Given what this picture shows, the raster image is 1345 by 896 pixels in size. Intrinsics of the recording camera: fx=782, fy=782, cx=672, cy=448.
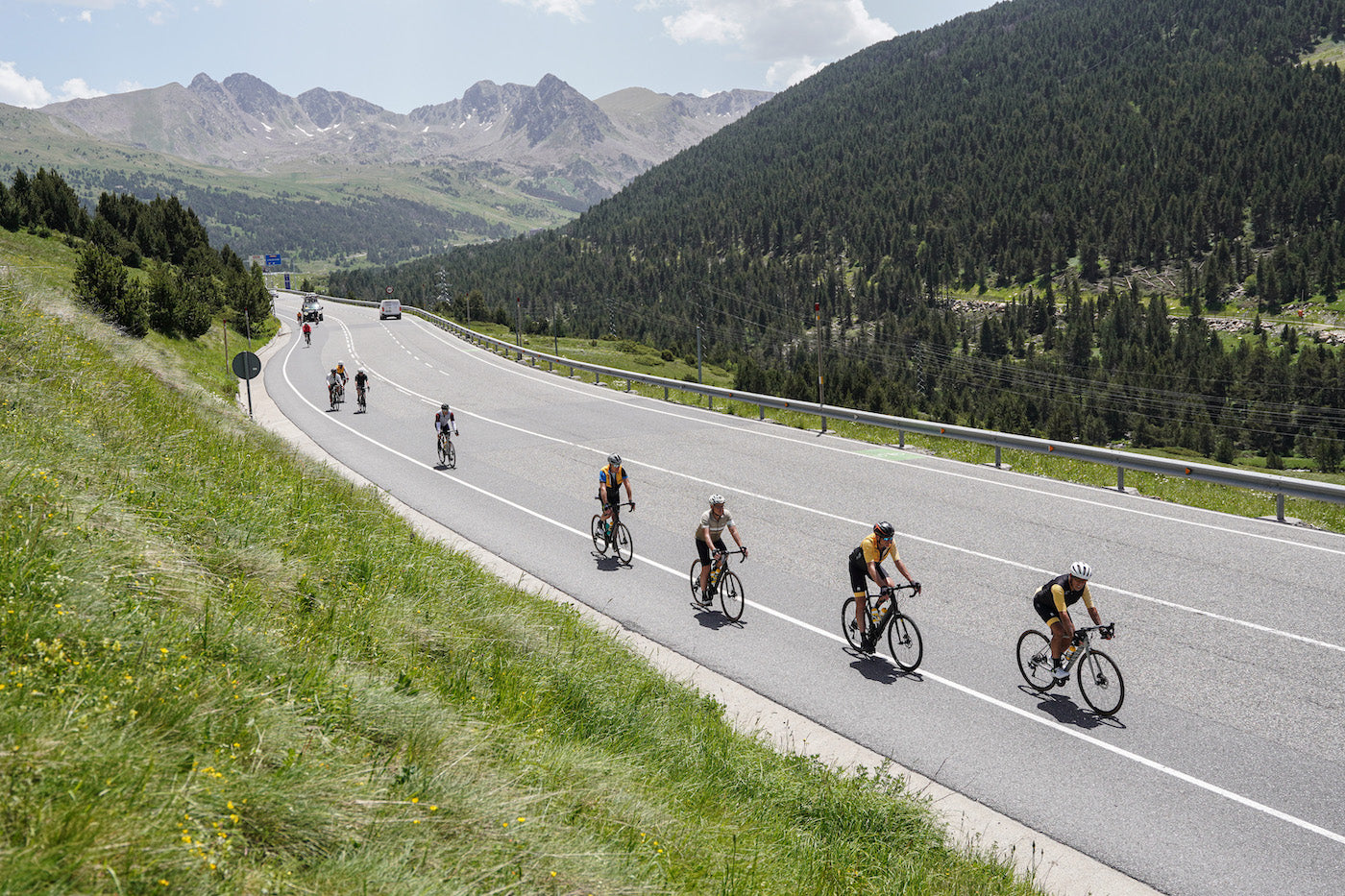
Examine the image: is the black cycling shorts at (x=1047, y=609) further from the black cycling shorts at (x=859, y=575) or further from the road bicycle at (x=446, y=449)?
the road bicycle at (x=446, y=449)

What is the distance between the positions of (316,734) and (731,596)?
299 inches

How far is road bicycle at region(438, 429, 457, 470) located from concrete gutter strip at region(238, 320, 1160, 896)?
9349 millimetres

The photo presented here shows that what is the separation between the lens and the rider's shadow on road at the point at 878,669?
373 inches

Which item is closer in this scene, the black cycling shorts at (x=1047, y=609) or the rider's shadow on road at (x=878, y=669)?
the black cycling shorts at (x=1047, y=609)

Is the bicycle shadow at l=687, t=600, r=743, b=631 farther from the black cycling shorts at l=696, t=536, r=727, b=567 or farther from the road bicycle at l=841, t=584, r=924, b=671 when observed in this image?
the road bicycle at l=841, t=584, r=924, b=671

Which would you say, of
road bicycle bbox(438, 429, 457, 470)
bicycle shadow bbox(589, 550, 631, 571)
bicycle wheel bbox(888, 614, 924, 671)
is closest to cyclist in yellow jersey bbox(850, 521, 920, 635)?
bicycle wheel bbox(888, 614, 924, 671)

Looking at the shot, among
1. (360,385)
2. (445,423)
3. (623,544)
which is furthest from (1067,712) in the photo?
(360,385)

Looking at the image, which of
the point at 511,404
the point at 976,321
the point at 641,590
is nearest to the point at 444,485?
the point at 641,590

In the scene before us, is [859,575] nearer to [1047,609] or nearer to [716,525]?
[1047,609]

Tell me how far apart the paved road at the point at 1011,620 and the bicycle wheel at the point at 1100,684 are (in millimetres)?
168

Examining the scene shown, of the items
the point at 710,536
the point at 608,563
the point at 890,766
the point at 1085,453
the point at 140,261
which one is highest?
the point at 140,261

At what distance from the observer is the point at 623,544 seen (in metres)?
14.0

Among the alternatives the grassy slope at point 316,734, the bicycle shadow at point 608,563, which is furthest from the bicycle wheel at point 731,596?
the bicycle shadow at point 608,563

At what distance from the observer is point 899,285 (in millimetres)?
166000
